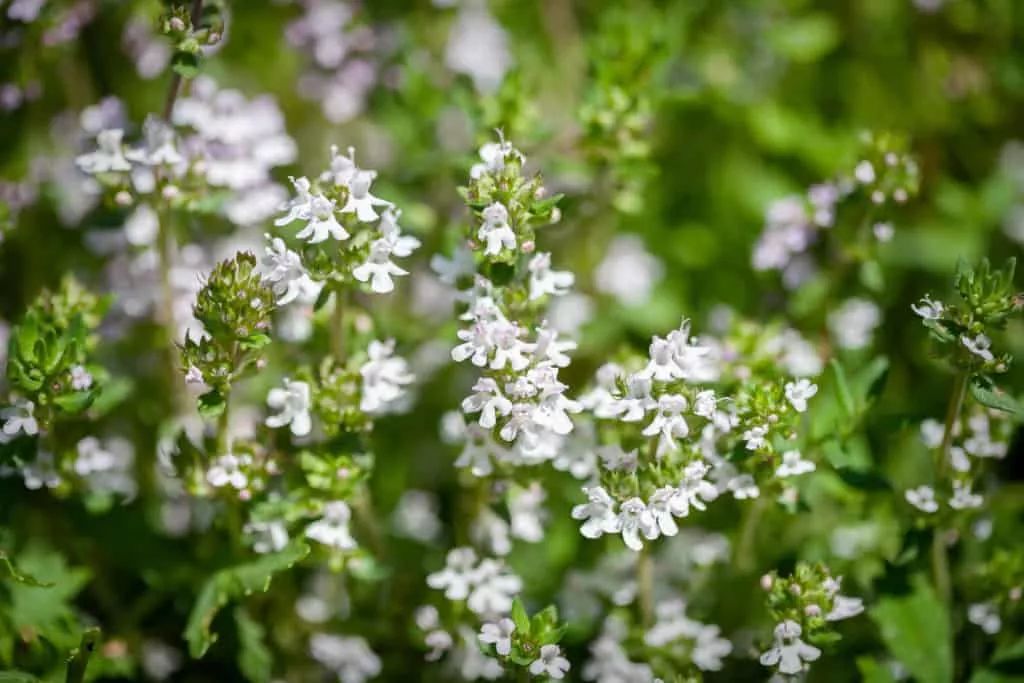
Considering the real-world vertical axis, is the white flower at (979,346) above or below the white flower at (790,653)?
above

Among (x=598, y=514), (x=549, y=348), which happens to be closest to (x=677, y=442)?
(x=598, y=514)

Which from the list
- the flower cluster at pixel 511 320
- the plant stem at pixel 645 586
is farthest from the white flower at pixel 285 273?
the plant stem at pixel 645 586

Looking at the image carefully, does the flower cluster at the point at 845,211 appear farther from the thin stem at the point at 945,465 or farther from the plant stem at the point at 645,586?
the plant stem at the point at 645,586

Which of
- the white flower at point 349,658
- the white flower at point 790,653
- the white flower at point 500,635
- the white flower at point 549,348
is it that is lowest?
the white flower at point 349,658

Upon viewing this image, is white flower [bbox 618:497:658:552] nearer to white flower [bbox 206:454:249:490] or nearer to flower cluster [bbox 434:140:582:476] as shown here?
flower cluster [bbox 434:140:582:476]

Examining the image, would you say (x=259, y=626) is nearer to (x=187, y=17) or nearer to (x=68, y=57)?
(x=187, y=17)

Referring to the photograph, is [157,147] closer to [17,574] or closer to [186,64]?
[186,64]
